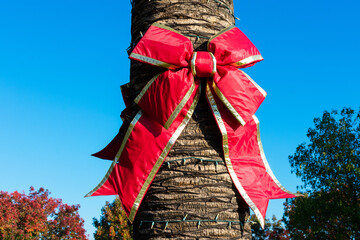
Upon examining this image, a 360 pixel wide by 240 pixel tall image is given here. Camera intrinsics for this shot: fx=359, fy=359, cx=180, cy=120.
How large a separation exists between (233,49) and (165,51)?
0.52m

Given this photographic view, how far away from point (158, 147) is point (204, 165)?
0.35 m

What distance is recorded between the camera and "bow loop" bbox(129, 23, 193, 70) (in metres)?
2.58

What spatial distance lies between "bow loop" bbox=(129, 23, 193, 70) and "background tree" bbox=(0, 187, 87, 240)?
22.6 m

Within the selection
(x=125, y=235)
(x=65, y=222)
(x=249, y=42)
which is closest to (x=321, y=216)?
(x=125, y=235)

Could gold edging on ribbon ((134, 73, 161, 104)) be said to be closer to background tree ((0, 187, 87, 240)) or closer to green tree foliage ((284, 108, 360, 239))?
green tree foliage ((284, 108, 360, 239))

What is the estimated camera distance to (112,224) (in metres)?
28.1

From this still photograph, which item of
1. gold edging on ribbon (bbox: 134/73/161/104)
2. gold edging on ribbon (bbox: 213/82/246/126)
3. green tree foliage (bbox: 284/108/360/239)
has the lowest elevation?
gold edging on ribbon (bbox: 213/82/246/126)

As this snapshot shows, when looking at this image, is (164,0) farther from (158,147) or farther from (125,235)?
(125,235)

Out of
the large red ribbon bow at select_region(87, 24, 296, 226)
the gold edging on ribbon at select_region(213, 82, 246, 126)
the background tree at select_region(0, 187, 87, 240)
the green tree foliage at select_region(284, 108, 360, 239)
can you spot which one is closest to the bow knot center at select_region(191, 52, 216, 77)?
the large red ribbon bow at select_region(87, 24, 296, 226)

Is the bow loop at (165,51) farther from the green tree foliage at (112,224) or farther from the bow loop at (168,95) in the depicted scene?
the green tree foliage at (112,224)

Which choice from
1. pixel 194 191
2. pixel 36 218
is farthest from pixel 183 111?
pixel 36 218

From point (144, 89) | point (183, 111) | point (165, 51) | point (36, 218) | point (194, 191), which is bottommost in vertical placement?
point (194, 191)

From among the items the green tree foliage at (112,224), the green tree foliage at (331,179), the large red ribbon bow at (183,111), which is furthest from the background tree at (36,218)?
the large red ribbon bow at (183,111)

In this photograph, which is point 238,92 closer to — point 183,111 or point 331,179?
point 183,111
